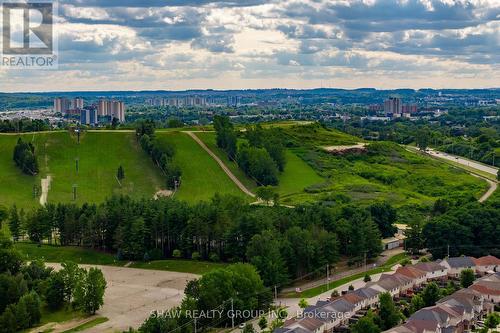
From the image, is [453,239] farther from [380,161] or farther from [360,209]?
[380,161]

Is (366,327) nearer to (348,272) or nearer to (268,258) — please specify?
(268,258)

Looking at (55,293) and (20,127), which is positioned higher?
(20,127)

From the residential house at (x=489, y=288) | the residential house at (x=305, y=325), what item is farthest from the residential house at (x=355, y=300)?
the residential house at (x=489, y=288)

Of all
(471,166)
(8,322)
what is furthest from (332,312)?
(471,166)

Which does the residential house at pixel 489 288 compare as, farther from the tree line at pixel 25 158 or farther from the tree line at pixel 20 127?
the tree line at pixel 20 127

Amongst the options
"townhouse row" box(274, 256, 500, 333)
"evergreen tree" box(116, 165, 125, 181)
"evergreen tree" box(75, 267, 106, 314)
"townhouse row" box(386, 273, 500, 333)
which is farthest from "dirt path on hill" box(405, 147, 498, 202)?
"evergreen tree" box(75, 267, 106, 314)

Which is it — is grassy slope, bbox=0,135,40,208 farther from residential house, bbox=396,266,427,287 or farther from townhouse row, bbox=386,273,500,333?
townhouse row, bbox=386,273,500,333

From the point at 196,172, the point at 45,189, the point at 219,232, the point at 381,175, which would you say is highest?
the point at 381,175

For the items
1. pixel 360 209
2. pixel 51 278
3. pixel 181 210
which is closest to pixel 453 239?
pixel 360 209
